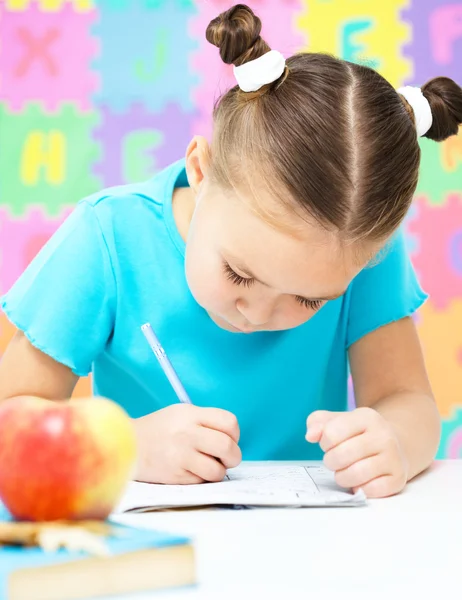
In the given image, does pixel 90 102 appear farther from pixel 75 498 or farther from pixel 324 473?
pixel 75 498

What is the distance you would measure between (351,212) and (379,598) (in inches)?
15.6

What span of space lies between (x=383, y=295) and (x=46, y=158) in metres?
Answer: 1.01

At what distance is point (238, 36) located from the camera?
0.73m

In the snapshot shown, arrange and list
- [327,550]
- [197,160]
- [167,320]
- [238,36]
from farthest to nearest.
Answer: [167,320] → [197,160] → [238,36] → [327,550]

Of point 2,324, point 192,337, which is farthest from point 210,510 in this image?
point 2,324

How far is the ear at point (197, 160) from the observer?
0.82m

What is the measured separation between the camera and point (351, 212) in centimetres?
70

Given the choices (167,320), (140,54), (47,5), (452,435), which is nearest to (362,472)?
(167,320)

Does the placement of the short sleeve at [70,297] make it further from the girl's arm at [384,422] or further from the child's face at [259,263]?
the girl's arm at [384,422]

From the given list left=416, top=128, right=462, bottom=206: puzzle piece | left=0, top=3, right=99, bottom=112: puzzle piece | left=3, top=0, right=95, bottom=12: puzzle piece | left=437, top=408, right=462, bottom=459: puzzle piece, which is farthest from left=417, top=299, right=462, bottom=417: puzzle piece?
left=3, top=0, right=95, bottom=12: puzzle piece

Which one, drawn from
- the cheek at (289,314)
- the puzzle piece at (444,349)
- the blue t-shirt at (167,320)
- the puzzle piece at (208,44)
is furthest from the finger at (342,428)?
the puzzle piece at (208,44)

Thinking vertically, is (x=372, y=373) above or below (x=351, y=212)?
below

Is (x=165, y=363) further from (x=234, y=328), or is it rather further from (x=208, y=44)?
(x=208, y=44)

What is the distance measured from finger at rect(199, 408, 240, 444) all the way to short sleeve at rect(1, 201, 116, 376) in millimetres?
207
